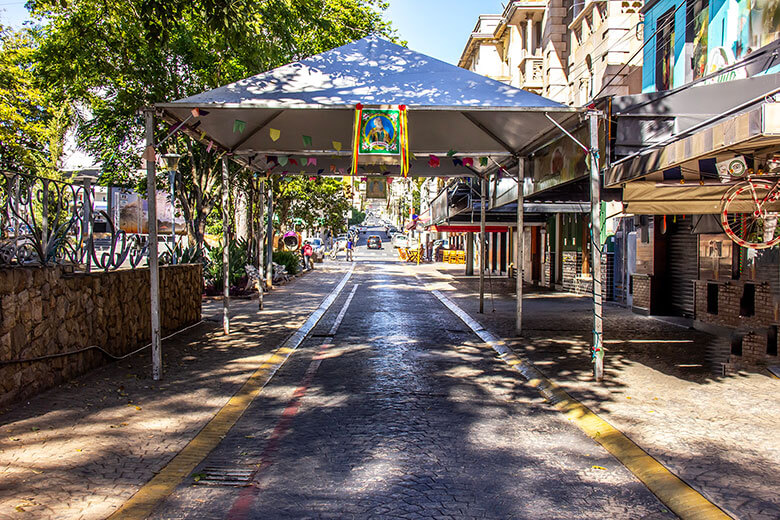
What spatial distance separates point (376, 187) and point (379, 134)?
624 centimetres

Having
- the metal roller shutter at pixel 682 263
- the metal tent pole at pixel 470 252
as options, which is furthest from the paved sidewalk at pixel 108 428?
the metal tent pole at pixel 470 252

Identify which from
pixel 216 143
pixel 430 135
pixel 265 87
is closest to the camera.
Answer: pixel 265 87

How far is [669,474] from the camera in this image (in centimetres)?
507

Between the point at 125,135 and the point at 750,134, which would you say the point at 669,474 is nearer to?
the point at 750,134

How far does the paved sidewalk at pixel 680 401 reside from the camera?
499 cm

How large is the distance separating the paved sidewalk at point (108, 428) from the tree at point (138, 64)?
539cm

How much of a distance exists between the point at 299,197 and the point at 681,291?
25150 millimetres

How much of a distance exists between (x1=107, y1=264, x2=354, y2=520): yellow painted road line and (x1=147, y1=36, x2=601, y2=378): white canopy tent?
1467 mm

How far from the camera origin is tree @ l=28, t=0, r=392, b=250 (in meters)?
13.2

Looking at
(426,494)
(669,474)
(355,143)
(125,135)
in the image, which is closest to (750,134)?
(669,474)

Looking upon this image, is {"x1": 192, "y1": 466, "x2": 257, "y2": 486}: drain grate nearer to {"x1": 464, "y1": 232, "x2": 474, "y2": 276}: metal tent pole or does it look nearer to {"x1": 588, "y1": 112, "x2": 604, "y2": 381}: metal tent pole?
{"x1": 588, "y1": 112, "x2": 604, "y2": 381}: metal tent pole

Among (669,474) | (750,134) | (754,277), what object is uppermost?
(750,134)

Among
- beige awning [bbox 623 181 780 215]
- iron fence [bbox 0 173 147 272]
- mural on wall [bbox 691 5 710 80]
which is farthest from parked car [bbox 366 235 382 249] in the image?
iron fence [bbox 0 173 147 272]

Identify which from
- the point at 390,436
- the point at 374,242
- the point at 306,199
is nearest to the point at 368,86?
the point at 390,436
